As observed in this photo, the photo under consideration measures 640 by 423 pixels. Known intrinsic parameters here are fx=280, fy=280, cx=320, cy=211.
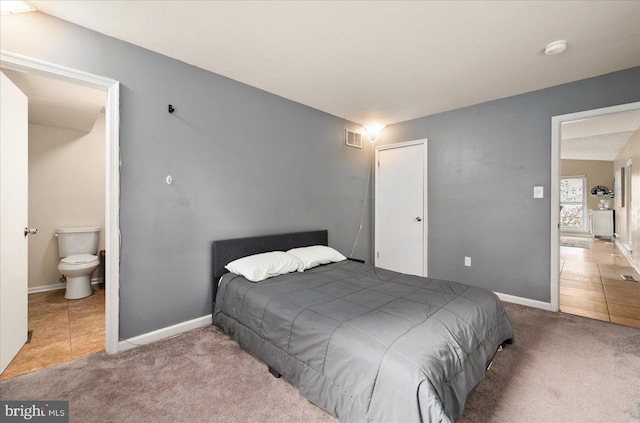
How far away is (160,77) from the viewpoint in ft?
7.95

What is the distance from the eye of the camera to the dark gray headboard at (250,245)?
271 centimetres

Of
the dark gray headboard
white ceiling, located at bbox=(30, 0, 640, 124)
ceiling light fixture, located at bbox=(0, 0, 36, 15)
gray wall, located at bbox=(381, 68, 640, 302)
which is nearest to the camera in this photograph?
ceiling light fixture, located at bbox=(0, 0, 36, 15)

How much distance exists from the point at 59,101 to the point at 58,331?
2343 millimetres

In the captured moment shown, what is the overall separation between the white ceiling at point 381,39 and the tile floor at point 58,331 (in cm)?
246

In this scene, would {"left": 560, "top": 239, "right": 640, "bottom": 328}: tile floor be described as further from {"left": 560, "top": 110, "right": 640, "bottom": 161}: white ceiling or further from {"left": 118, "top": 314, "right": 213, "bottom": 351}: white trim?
{"left": 118, "top": 314, "right": 213, "bottom": 351}: white trim

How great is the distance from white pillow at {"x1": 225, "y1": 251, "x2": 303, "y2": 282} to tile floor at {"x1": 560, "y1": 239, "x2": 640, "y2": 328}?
3015 mm

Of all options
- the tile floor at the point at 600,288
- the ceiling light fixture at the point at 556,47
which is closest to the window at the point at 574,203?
the tile floor at the point at 600,288

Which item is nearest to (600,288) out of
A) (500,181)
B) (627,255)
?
(500,181)

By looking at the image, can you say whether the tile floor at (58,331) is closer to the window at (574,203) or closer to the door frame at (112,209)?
the door frame at (112,209)

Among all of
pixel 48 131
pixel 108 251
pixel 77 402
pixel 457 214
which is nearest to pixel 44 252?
pixel 48 131

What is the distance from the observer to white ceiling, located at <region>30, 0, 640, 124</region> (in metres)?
1.85

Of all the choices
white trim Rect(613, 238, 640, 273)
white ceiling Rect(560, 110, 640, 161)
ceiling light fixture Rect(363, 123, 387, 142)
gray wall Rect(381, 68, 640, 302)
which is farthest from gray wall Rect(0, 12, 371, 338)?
white trim Rect(613, 238, 640, 273)

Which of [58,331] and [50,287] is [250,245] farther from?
[50,287]
